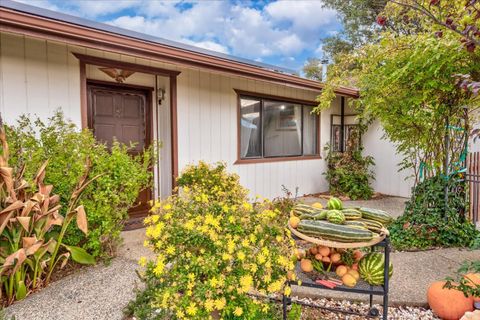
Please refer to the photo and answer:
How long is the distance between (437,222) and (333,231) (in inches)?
102

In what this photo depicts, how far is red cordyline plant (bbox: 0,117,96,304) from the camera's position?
2.20 meters

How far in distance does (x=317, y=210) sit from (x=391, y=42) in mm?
2553

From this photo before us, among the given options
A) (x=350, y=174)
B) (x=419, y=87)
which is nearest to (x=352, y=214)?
(x=419, y=87)

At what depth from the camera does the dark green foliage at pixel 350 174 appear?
670 cm

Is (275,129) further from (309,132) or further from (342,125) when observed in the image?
(342,125)

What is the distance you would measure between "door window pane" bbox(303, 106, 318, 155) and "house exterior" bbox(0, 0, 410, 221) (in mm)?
24

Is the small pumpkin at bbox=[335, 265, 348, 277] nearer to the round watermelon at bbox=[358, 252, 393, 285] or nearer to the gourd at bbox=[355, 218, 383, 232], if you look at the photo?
the round watermelon at bbox=[358, 252, 393, 285]

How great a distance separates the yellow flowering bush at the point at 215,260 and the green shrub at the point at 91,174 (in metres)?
1.32

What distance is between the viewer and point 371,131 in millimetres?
7367

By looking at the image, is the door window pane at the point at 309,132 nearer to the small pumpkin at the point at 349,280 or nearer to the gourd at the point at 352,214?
the gourd at the point at 352,214

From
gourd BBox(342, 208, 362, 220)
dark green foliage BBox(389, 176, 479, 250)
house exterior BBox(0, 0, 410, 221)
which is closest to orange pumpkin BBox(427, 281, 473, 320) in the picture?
gourd BBox(342, 208, 362, 220)

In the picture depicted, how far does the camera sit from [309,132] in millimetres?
7043

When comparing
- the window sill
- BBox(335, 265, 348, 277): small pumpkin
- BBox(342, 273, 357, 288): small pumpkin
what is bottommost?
BBox(342, 273, 357, 288): small pumpkin

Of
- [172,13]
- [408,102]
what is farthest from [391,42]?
[172,13]
